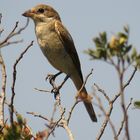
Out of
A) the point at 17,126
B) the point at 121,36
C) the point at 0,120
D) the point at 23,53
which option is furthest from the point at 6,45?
the point at 121,36

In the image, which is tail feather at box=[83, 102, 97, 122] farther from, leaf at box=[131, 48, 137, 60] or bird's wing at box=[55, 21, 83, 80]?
leaf at box=[131, 48, 137, 60]

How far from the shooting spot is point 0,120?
3.50 metres

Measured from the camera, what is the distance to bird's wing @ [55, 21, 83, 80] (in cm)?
818

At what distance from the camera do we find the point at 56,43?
7953 mm

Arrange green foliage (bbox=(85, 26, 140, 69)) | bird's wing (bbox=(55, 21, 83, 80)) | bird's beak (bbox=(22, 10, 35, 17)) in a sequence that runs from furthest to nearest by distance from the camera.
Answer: bird's wing (bbox=(55, 21, 83, 80))
bird's beak (bbox=(22, 10, 35, 17))
green foliage (bbox=(85, 26, 140, 69))

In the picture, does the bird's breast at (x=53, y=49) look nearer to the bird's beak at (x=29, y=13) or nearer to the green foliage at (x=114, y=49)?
the bird's beak at (x=29, y=13)

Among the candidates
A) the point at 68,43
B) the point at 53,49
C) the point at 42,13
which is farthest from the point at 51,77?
the point at 42,13

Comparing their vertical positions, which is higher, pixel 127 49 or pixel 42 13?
pixel 127 49

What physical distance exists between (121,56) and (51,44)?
230 inches

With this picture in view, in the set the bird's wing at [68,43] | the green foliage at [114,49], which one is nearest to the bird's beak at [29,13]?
the bird's wing at [68,43]

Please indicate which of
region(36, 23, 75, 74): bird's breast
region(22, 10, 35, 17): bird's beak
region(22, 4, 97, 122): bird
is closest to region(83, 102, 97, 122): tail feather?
region(22, 4, 97, 122): bird

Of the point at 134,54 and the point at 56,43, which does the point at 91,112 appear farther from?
the point at 134,54

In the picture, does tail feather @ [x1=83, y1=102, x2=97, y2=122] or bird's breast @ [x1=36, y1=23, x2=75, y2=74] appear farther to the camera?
tail feather @ [x1=83, y1=102, x2=97, y2=122]

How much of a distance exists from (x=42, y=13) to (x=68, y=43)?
82 centimetres
